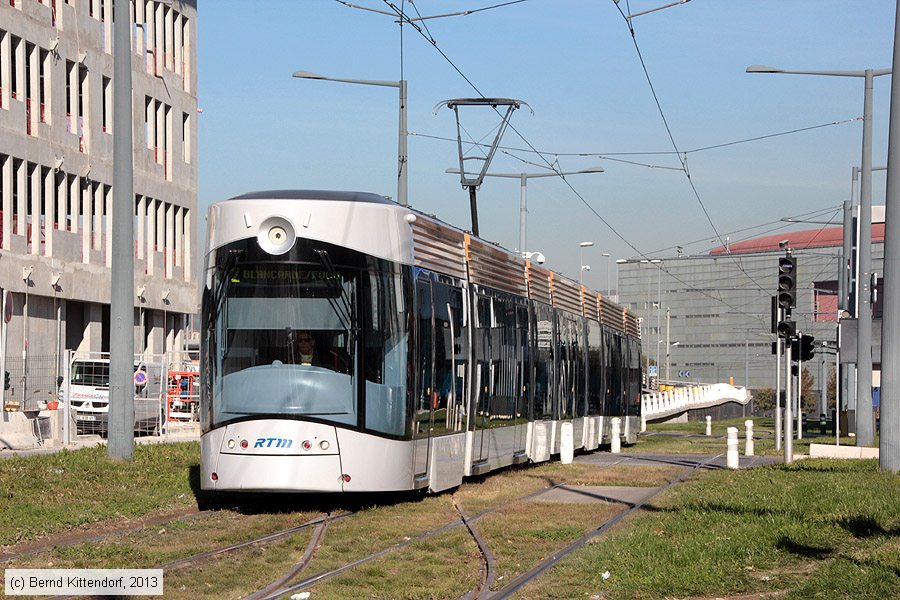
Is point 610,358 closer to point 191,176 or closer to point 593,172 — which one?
point 593,172

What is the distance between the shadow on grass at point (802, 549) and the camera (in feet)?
38.8

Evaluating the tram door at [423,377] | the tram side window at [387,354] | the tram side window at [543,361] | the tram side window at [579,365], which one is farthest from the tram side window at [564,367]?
the tram side window at [387,354]

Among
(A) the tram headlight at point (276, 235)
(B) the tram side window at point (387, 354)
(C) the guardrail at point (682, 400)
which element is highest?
(A) the tram headlight at point (276, 235)

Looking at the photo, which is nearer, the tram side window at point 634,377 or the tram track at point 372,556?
the tram track at point 372,556

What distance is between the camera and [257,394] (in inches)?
597

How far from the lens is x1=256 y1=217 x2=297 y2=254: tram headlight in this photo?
50.2 ft

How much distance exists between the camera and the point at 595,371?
3105 centimetres

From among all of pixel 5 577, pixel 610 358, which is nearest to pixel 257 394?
pixel 5 577

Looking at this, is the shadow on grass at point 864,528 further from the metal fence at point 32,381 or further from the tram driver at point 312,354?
the metal fence at point 32,381

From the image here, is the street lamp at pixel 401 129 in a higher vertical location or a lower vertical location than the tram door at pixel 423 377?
higher

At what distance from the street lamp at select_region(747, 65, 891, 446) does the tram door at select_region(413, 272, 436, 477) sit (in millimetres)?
15071

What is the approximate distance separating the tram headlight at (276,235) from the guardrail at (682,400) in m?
41.0

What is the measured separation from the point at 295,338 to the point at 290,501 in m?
3.18

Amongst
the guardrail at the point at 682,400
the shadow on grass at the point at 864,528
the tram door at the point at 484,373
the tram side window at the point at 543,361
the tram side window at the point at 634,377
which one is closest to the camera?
the shadow on grass at the point at 864,528
